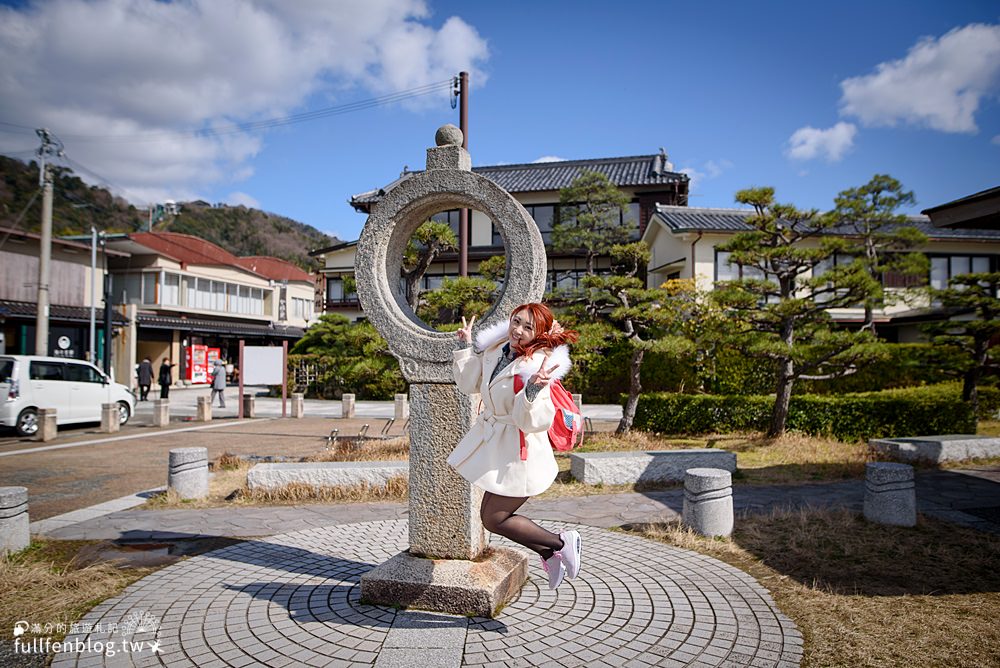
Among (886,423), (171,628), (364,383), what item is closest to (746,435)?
(886,423)

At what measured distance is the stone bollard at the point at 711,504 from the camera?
18.5 feet

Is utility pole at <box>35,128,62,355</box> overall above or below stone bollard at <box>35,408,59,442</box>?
above

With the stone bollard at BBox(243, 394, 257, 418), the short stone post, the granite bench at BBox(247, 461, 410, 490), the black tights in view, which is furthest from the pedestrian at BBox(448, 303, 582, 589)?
the stone bollard at BBox(243, 394, 257, 418)

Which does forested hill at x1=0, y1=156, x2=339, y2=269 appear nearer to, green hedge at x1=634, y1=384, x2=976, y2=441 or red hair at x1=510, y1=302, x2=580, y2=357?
green hedge at x1=634, y1=384, x2=976, y2=441

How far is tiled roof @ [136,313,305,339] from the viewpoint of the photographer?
96.4ft

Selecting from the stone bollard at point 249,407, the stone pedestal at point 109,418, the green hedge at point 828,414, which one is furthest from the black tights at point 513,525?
the stone bollard at point 249,407

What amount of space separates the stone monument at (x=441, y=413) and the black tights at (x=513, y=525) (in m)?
0.52

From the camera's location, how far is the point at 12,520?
17.5 ft

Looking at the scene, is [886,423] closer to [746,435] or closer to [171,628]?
[746,435]

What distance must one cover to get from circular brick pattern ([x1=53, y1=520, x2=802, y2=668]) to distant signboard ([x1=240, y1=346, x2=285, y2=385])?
1265 centimetres

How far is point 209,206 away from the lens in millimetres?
81375

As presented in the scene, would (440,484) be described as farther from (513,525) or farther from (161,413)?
(161,413)

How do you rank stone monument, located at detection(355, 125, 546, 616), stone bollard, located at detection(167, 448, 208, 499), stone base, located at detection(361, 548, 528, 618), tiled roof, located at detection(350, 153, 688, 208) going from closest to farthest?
stone base, located at detection(361, 548, 528, 618)
stone monument, located at detection(355, 125, 546, 616)
stone bollard, located at detection(167, 448, 208, 499)
tiled roof, located at detection(350, 153, 688, 208)

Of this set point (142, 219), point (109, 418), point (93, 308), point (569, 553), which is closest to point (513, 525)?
point (569, 553)
